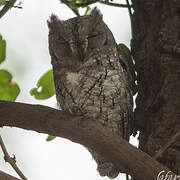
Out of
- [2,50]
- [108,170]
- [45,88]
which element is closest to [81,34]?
[45,88]

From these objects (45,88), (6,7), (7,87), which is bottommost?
(45,88)

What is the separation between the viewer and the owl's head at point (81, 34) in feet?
7.07

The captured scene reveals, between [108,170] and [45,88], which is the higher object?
[45,88]

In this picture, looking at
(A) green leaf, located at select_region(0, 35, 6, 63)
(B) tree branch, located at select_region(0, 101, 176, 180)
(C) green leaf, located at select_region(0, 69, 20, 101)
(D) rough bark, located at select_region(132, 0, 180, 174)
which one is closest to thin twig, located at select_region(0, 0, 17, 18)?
(A) green leaf, located at select_region(0, 35, 6, 63)

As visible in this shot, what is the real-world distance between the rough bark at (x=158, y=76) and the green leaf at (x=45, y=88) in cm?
46

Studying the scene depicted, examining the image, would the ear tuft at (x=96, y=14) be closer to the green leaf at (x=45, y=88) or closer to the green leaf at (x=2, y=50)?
the green leaf at (x=45, y=88)

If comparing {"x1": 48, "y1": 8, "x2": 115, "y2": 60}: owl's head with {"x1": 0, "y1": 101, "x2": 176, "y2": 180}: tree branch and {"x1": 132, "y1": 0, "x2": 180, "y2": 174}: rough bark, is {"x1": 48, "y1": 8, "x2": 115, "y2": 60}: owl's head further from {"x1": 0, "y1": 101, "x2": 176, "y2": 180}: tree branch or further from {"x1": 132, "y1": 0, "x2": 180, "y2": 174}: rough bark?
{"x1": 0, "y1": 101, "x2": 176, "y2": 180}: tree branch

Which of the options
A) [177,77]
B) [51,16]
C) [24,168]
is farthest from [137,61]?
[24,168]

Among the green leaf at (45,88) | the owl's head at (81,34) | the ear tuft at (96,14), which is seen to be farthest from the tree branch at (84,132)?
the ear tuft at (96,14)

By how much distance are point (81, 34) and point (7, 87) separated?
0.52 meters

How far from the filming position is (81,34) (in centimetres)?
216

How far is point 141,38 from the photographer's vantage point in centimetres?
213

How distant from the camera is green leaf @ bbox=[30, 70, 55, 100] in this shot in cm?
209

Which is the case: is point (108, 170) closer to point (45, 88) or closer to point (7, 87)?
point (45, 88)
